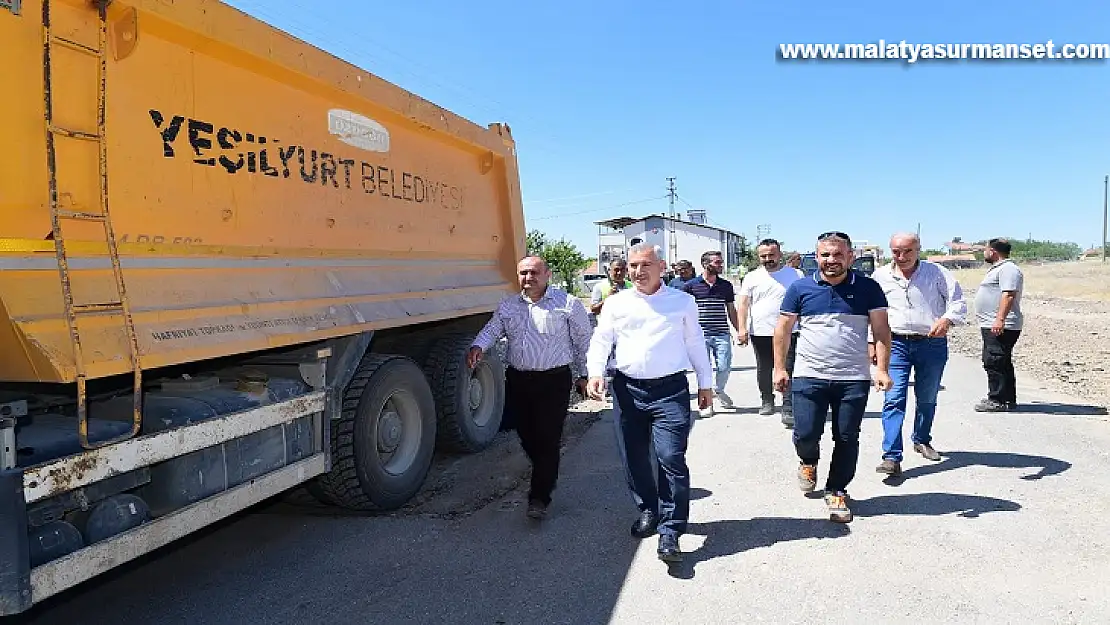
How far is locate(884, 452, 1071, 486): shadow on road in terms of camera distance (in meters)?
5.18

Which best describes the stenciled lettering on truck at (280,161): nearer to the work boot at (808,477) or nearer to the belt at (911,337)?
the work boot at (808,477)

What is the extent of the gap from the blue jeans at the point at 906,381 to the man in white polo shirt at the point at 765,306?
156cm

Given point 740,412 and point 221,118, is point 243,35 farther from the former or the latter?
point 740,412

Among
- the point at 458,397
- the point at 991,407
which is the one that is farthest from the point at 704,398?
the point at 991,407

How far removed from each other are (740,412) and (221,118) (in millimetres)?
5751

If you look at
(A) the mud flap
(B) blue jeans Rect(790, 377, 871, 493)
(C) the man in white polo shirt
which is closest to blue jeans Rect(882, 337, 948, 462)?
(B) blue jeans Rect(790, 377, 871, 493)

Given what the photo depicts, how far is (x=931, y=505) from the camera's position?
15.1 feet

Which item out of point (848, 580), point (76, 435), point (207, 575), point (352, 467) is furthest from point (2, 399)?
point (848, 580)

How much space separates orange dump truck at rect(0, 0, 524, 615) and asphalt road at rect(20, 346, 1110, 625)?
518 mm

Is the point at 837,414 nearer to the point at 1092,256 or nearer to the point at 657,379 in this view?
the point at 657,379

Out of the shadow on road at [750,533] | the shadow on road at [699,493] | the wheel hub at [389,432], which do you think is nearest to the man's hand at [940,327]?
the shadow on road at [750,533]

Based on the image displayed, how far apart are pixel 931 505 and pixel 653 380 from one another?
6.85ft

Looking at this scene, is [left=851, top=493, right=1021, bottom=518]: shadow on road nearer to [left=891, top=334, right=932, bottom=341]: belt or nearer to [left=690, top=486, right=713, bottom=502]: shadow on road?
[left=690, top=486, right=713, bottom=502]: shadow on road

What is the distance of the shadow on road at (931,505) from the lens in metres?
4.47
